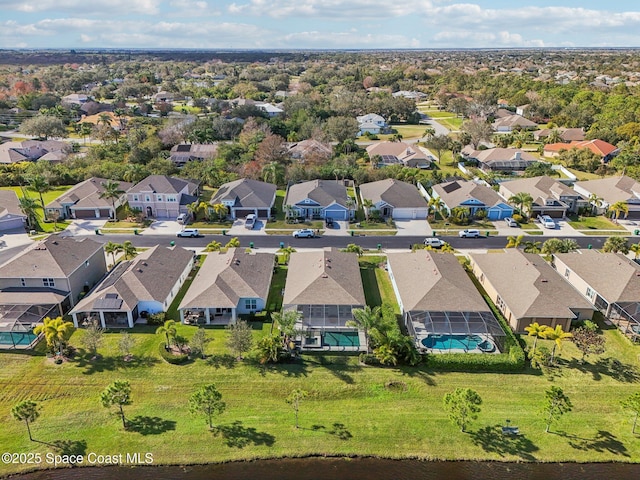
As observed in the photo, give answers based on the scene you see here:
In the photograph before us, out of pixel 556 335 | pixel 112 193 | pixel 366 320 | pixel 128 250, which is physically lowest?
pixel 556 335

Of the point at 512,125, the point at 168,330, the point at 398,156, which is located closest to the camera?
the point at 168,330

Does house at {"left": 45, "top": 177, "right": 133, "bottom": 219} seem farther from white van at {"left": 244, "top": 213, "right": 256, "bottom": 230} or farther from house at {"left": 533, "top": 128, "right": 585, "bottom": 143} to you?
house at {"left": 533, "top": 128, "right": 585, "bottom": 143}

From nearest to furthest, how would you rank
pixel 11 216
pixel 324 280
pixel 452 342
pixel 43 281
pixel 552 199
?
pixel 452 342 < pixel 43 281 < pixel 324 280 < pixel 11 216 < pixel 552 199

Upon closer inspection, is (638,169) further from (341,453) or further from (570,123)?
(341,453)

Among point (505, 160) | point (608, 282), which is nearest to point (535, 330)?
point (608, 282)

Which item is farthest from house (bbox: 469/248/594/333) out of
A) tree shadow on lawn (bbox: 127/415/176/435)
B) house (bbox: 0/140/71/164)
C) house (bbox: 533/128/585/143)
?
house (bbox: 0/140/71/164)

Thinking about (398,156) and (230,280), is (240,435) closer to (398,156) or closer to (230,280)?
(230,280)

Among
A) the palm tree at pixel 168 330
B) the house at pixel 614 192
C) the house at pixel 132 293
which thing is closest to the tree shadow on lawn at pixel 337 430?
the palm tree at pixel 168 330
